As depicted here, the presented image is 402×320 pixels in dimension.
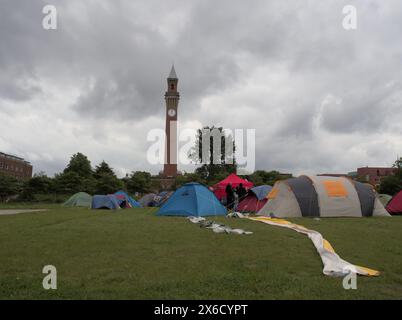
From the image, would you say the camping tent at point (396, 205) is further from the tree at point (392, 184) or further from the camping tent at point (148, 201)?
the tree at point (392, 184)

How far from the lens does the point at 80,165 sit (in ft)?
201

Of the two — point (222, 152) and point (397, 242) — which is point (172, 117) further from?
point (397, 242)

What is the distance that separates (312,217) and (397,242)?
682 cm

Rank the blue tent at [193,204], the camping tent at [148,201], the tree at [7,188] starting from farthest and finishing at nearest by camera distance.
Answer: the tree at [7,188], the camping tent at [148,201], the blue tent at [193,204]

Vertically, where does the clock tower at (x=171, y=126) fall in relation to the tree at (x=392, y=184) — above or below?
above

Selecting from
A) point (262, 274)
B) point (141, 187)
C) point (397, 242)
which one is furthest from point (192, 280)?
point (141, 187)

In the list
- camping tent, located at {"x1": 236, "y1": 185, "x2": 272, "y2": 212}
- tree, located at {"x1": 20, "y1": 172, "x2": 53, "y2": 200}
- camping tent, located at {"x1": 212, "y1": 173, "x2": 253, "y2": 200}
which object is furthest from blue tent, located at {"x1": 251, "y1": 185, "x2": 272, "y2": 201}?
tree, located at {"x1": 20, "y1": 172, "x2": 53, "y2": 200}

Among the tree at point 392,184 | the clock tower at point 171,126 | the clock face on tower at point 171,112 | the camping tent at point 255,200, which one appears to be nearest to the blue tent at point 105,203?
the camping tent at point 255,200

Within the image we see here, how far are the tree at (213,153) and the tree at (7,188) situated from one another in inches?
1052

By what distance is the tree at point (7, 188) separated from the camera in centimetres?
4497

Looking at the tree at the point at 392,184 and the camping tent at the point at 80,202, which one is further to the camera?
the tree at the point at 392,184

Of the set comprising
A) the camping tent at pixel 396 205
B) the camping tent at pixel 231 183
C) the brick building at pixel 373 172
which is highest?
the brick building at pixel 373 172

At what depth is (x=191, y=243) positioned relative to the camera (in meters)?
7.96

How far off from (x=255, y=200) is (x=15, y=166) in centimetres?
8651
